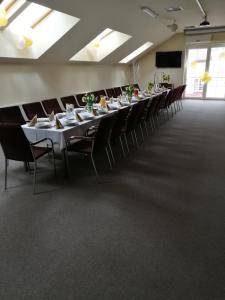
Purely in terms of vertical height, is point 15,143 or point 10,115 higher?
point 10,115

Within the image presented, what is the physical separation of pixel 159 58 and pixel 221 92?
3.43 meters

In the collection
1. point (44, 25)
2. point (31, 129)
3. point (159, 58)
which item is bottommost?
point (31, 129)

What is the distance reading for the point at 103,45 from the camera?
A: 866cm

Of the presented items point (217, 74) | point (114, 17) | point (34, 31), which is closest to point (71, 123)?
point (34, 31)

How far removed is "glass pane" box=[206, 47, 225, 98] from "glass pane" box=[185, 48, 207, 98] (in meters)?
0.36

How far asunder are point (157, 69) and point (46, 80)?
21.6 feet

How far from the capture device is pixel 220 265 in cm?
190

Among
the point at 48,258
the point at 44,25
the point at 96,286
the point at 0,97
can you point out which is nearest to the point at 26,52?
the point at 44,25

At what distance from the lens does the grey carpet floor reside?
173 centimetres

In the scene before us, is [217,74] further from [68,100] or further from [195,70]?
[68,100]

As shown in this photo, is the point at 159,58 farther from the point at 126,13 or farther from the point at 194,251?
the point at 194,251

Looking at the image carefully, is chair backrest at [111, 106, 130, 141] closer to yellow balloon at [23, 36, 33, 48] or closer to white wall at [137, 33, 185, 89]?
yellow balloon at [23, 36, 33, 48]

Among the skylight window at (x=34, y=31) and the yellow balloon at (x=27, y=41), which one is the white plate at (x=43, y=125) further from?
the yellow balloon at (x=27, y=41)

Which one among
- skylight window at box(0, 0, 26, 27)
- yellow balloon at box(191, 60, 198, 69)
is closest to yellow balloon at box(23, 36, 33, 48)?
skylight window at box(0, 0, 26, 27)
